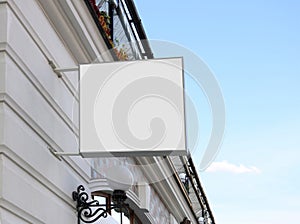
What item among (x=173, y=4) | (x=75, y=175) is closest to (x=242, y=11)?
(x=173, y=4)

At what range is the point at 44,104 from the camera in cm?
355

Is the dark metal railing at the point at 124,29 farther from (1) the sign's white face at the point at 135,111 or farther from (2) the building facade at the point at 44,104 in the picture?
(1) the sign's white face at the point at 135,111

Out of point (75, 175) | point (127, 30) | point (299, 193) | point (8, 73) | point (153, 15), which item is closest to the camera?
point (8, 73)

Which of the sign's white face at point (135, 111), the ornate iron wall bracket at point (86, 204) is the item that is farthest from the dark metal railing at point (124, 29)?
the sign's white face at point (135, 111)

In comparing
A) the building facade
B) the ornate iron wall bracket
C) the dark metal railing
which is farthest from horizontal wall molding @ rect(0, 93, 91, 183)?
the dark metal railing

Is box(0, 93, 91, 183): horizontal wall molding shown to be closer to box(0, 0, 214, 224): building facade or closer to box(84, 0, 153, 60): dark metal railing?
box(0, 0, 214, 224): building facade

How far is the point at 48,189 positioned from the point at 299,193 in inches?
387

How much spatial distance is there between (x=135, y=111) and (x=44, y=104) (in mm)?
487

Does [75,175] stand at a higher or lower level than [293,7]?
lower

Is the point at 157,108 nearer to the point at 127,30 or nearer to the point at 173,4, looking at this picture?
the point at 127,30

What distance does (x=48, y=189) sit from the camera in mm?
3549

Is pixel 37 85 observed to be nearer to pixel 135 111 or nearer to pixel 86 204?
pixel 135 111

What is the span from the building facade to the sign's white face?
258 mm

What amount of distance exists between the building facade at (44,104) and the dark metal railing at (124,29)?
32 mm
